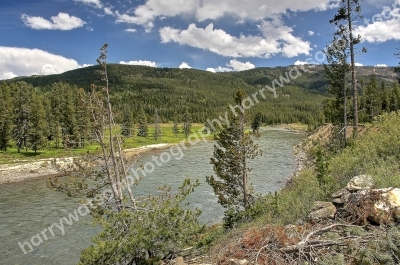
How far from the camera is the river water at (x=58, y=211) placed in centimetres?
1909

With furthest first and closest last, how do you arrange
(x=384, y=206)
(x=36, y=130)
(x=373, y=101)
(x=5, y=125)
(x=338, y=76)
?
1. (x=373, y=101)
2. (x=5, y=125)
3. (x=36, y=130)
4. (x=338, y=76)
5. (x=384, y=206)

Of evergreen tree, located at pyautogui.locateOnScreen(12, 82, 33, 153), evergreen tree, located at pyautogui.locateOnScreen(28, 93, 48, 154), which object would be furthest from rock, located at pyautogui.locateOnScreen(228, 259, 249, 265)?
evergreen tree, located at pyautogui.locateOnScreen(12, 82, 33, 153)

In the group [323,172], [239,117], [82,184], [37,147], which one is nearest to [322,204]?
[323,172]

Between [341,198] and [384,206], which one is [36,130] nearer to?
[341,198]

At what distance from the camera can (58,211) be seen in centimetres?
2709

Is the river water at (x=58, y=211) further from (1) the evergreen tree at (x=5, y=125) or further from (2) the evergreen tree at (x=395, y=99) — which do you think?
(2) the evergreen tree at (x=395, y=99)

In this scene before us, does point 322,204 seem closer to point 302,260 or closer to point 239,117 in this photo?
point 302,260

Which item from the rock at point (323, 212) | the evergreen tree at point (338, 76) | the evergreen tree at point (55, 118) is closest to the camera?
the rock at point (323, 212)

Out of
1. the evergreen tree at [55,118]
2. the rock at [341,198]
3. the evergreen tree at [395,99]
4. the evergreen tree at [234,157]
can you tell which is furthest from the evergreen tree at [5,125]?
the evergreen tree at [395,99]

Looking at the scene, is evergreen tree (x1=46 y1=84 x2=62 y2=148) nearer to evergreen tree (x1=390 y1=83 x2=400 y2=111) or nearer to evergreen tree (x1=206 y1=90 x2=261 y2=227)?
evergreen tree (x1=206 y1=90 x2=261 y2=227)

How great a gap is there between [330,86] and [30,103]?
193ft

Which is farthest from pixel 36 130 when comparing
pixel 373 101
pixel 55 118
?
pixel 373 101

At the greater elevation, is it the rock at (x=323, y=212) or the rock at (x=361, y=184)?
the rock at (x=361, y=184)

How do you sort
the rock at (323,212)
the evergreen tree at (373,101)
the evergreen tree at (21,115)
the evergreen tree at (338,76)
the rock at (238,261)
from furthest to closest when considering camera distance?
the evergreen tree at (373,101) < the evergreen tree at (21,115) < the evergreen tree at (338,76) < the rock at (323,212) < the rock at (238,261)
